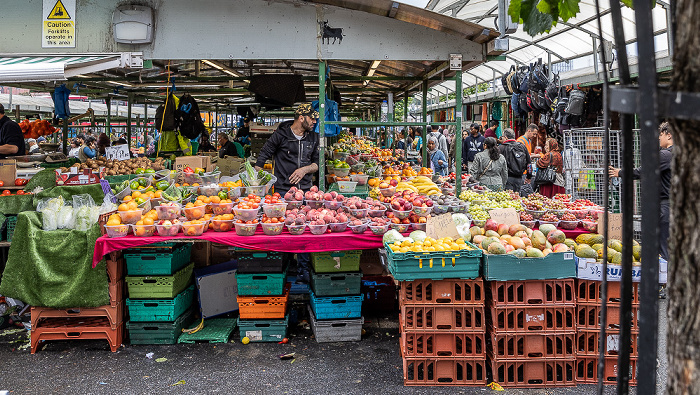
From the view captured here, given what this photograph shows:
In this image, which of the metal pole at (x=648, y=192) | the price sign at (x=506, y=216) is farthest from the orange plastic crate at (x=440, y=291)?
the metal pole at (x=648, y=192)

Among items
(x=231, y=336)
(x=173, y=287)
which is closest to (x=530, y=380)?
(x=231, y=336)

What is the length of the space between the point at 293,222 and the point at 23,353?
107 inches

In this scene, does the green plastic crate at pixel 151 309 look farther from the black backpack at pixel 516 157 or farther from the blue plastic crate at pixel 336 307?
the black backpack at pixel 516 157

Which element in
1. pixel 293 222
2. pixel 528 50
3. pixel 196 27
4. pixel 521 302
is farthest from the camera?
pixel 528 50

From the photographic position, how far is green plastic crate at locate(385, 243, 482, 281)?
12.9 ft

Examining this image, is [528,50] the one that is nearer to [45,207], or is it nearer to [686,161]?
[45,207]

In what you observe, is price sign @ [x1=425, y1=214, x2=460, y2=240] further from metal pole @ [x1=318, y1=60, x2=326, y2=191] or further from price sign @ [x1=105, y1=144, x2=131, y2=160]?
price sign @ [x1=105, y1=144, x2=131, y2=160]

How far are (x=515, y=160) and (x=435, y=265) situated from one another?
5.70 meters

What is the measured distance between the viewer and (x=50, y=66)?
17.1ft

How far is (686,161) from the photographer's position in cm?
123

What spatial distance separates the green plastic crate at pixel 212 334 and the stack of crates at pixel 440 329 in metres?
1.88

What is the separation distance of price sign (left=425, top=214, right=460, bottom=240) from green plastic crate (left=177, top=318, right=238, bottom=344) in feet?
7.16

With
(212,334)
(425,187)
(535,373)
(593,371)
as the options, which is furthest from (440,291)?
(425,187)

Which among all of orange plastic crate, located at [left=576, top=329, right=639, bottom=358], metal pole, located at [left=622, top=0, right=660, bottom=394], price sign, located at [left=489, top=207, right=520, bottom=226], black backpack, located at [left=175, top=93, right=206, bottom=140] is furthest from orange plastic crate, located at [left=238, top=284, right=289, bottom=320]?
black backpack, located at [left=175, top=93, right=206, bottom=140]
